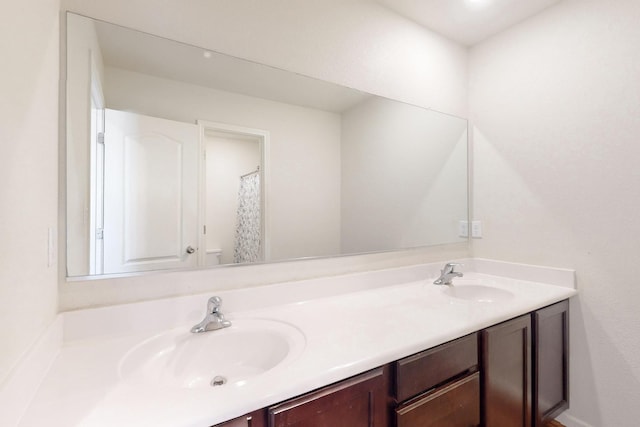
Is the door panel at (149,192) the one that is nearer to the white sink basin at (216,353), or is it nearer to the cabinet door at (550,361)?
the white sink basin at (216,353)

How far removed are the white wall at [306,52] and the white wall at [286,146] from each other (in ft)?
0.22

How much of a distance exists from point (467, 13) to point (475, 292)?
5.32ft

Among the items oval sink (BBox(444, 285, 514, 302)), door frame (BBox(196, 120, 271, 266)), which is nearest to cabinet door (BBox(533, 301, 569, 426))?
oval sink (BBox(444, 285, 514, 302))

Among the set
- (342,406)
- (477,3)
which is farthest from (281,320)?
(477,3)

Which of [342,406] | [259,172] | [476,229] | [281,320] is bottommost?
[342,406]

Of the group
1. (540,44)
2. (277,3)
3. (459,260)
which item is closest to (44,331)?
(277,3)

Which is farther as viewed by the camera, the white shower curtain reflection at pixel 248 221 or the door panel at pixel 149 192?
the white shower curtain reflection at pixel 248 221

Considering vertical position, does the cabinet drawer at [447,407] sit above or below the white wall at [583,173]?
below

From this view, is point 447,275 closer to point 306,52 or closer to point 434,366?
point 434,366

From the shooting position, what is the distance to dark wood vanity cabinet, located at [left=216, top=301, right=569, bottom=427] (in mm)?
739

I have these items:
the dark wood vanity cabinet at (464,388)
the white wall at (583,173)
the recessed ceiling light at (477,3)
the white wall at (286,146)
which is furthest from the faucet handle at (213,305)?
the recessed ceiling light at (477,3)

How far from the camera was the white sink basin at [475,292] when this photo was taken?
1603 millimetres

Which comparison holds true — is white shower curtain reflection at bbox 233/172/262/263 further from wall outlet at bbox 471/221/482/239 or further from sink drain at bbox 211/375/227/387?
wall outlet at bbox 471/221/482/239

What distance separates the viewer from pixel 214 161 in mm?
1193
